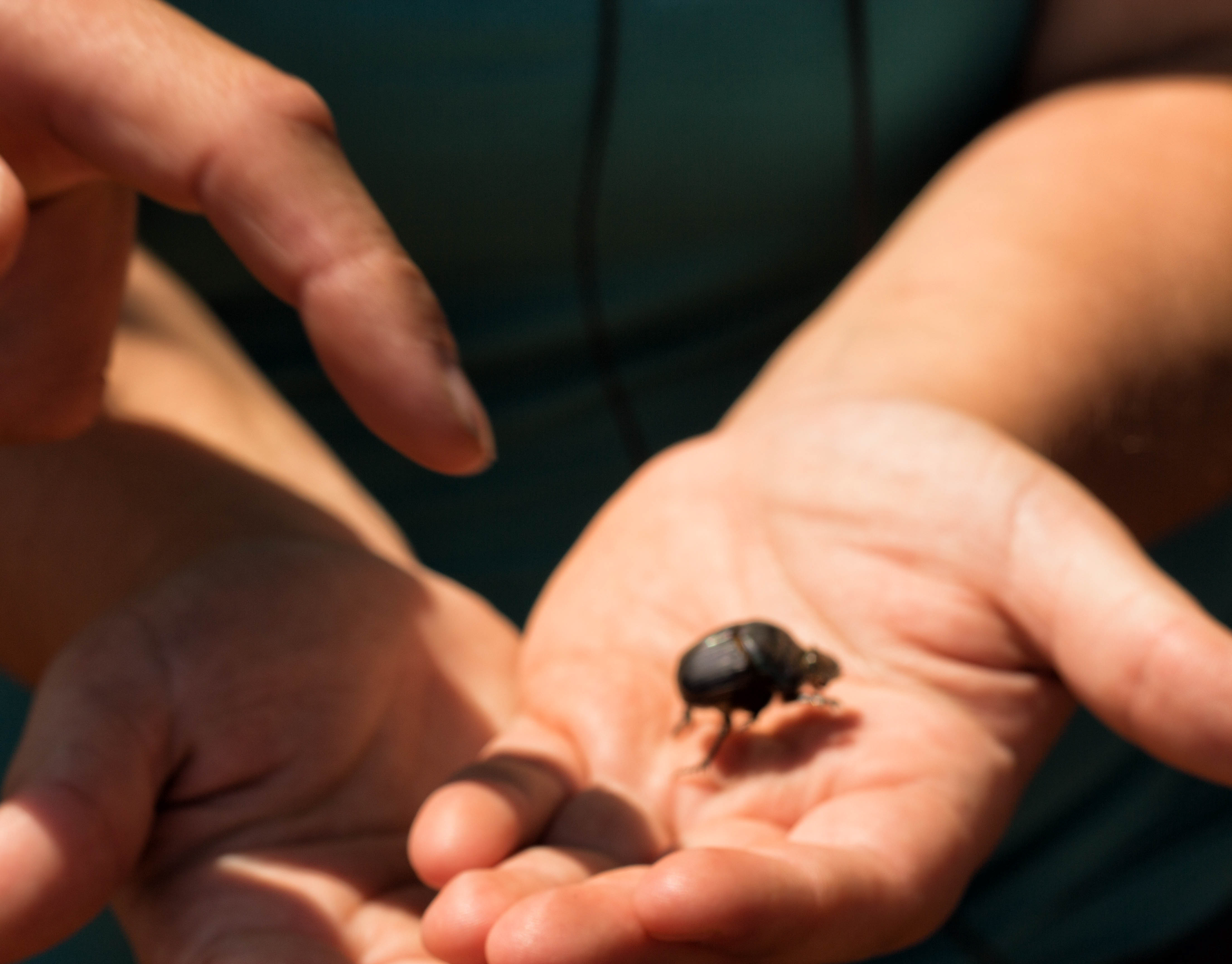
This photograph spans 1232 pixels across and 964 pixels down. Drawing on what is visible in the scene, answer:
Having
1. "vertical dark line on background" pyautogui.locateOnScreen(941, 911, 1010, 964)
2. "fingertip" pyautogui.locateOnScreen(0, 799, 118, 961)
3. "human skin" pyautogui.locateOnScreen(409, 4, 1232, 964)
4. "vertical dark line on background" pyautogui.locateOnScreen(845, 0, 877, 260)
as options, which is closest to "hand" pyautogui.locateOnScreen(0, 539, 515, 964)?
"fingertip" pyautogui.locateOnScreen(0, 799, 118, 961)

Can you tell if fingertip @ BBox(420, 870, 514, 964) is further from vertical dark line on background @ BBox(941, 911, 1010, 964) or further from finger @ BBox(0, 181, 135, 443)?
vertical dark line on background @ BBox(941, 911, 1010, 964)

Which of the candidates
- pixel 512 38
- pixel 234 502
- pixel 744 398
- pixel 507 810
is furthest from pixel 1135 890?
pixel 512 38

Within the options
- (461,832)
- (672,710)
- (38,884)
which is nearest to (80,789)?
(38,884)

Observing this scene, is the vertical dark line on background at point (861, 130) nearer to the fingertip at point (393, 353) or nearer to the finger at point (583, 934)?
the fingertip at point (393, 353)

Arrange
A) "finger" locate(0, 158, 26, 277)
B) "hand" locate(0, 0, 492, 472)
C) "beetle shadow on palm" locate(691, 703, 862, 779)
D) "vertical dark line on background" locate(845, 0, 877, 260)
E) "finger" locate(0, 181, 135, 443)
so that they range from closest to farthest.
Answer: "finger" locate(0, 158, 26, 277) → "hand" locate(0, 0, 492, 472) → "finger" locate(0, 181, 135, 443) → "beetle shadow on palm" locate(691, 703, 862, 779) → "vertical dark line on background" locate(845, 0, 877, 260)

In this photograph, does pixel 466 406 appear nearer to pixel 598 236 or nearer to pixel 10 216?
pixel 10 216
